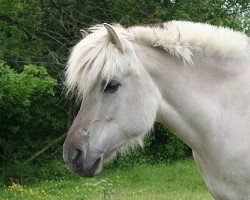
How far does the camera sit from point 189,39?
132 inches

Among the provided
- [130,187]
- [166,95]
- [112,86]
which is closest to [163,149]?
[130,187]

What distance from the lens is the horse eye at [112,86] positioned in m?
3.15

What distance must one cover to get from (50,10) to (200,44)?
27.1ft

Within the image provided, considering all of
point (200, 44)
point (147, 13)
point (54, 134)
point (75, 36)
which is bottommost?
point (54, 134)

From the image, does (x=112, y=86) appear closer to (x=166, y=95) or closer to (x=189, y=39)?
(x=166, y=95)

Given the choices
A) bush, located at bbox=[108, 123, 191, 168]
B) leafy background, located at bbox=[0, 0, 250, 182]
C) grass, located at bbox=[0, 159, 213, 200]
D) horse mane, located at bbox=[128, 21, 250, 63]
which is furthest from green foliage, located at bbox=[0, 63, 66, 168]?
horse mane, located at bbox=[128, 21, 250, 63]

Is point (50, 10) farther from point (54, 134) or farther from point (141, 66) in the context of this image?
point (141, 66)

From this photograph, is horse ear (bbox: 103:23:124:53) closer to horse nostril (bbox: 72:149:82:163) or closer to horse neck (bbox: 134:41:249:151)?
horse neck (bbox: 134:41:249:151)

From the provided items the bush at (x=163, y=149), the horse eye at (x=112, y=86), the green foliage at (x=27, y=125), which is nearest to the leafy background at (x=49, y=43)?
the green foliage at (x=27, y=125)

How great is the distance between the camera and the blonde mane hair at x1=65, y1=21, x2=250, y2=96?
3.12 meters

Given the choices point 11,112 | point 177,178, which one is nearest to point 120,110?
point 177,178

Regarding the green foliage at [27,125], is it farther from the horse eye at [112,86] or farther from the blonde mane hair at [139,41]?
the horse eye at [112,86]

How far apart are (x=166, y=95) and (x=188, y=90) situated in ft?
0.51

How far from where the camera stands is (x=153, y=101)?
3.24 metres
